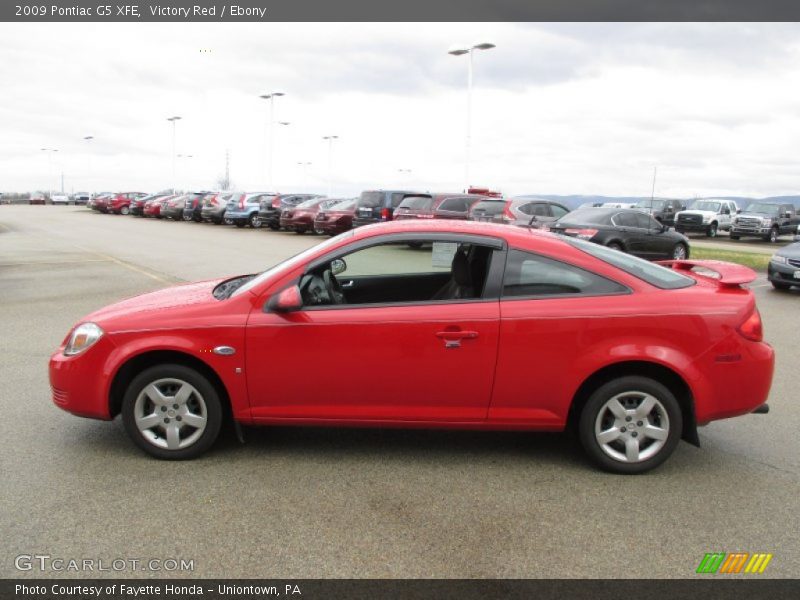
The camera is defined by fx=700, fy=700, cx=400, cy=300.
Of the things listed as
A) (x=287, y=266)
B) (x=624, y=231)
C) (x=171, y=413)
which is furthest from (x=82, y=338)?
(x=624, y=231)

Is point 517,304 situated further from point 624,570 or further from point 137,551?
point 137,551

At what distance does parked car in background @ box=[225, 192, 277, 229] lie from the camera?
109 feet

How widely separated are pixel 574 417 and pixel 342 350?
1610mm

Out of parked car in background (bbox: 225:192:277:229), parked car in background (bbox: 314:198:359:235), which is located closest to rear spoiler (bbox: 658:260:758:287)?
parked car in background (bbox: 314:198:359:235)

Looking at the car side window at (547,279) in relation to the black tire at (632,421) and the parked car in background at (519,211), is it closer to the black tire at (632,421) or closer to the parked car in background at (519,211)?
the black tire at (632,421)

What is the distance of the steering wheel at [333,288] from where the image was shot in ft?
16.2

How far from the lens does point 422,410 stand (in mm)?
4453

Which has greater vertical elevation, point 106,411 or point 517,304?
→ point 517,304

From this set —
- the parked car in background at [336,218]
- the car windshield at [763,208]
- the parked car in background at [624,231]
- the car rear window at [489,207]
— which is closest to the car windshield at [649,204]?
the car windshield at [763,208]

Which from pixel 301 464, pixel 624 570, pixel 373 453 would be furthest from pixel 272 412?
pixel 624 570

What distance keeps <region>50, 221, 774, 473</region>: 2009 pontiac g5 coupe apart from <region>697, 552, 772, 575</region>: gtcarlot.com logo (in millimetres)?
992

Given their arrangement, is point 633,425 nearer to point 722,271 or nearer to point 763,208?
point 722,271
